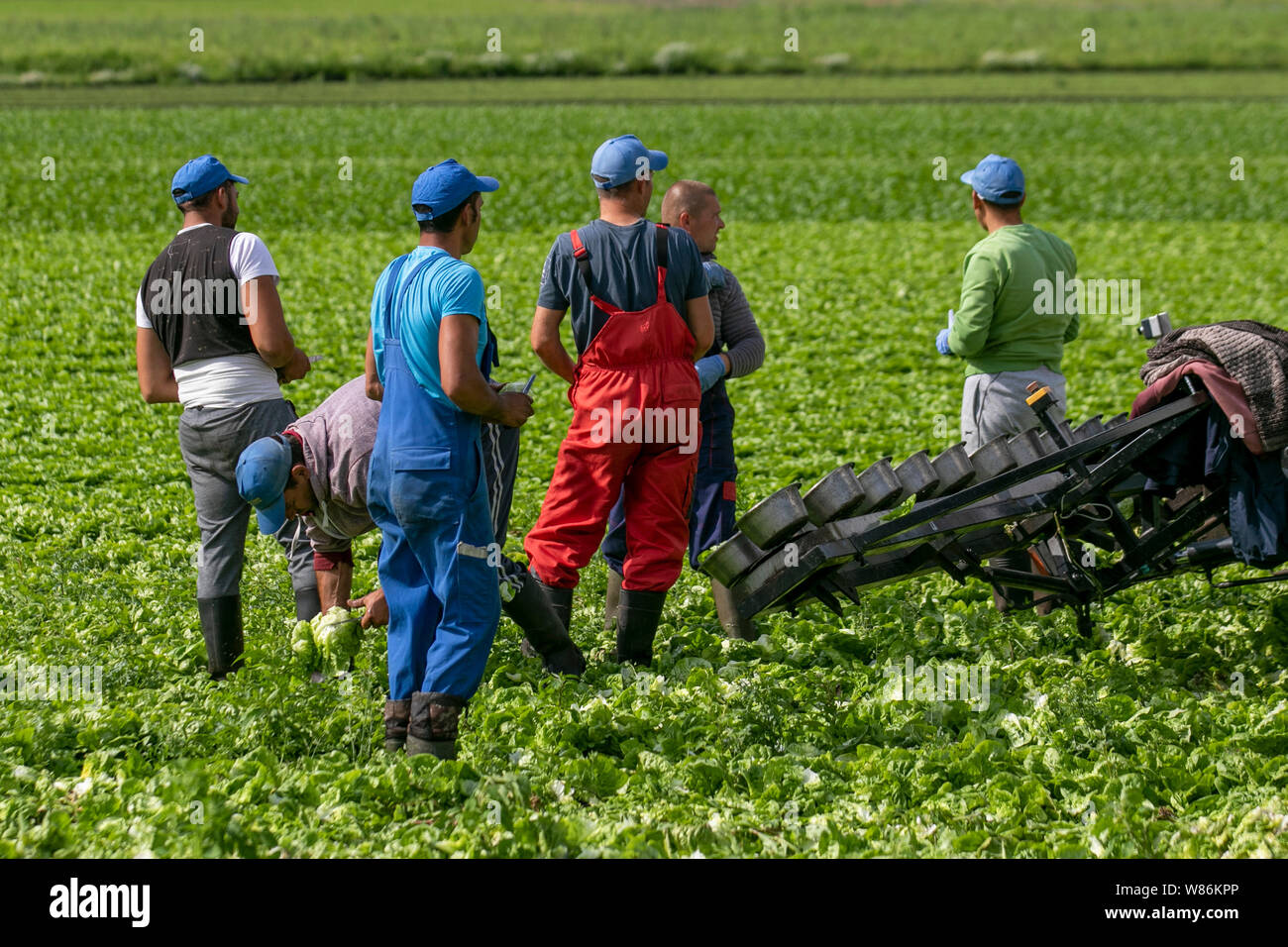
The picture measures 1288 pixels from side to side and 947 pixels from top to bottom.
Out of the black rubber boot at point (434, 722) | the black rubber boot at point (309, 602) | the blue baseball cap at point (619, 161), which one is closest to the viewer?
the black rubber boot at point (434, 722)

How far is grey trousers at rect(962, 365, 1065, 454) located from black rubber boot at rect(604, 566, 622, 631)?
1790 millimetres

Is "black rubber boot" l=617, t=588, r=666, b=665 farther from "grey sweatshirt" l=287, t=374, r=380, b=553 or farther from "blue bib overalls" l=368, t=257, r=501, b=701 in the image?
"grey sweatshirt" l=287, t=374, r=380, b=553

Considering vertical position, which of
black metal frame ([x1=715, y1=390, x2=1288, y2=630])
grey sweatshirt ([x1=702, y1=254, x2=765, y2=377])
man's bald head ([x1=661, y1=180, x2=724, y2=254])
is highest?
man's bald head ([x1=661, y1=180, x2=724, y2=254])

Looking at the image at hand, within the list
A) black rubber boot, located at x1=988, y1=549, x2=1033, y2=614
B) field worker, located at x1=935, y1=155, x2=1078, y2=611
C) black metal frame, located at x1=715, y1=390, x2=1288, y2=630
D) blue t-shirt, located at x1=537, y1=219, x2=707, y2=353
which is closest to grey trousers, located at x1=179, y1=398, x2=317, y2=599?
blue t-shirt, located at x1=537, y1=219, x2=707, y2=353

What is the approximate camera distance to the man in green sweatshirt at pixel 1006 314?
6.45 m

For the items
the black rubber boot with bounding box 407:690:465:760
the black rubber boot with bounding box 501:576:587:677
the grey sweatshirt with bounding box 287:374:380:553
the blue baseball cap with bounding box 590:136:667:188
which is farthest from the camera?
the blue baseball cap with bounding box 590:136:667:188

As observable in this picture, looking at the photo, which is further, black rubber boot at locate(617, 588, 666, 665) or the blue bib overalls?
black rubber boot at locate(617, 588, 666, 665)

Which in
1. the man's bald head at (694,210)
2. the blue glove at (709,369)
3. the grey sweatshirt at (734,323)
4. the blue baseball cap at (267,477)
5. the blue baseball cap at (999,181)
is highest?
the blue baseball cap at (999,181)

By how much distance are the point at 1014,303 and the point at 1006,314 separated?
67mm

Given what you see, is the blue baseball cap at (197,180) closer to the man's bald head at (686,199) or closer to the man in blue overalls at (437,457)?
the man in blue overalls at (437,457)

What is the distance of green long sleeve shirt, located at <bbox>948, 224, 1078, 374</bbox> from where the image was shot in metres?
6.44

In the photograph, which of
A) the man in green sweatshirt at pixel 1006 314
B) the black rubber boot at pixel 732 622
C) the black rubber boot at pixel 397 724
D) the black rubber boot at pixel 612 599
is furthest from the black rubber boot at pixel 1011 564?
the black rubber boot at pixel 397 724

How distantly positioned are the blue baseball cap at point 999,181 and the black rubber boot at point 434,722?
3.49 m

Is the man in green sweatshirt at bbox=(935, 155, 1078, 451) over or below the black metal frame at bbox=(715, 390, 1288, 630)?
over
